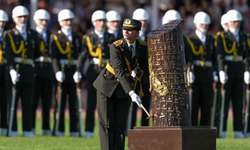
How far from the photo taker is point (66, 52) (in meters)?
16.5

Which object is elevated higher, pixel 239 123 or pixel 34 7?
pixel 34 7

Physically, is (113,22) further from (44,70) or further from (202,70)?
(202,70)

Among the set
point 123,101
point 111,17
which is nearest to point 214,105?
point 111,17

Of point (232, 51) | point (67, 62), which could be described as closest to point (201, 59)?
point (232, 51)

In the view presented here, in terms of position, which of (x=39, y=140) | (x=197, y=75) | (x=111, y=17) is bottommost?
(x=39, y=140)

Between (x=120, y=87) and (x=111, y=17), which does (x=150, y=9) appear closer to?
(x=111, y=17)

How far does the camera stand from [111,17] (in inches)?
656

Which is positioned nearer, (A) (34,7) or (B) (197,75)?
(B) (197,75)

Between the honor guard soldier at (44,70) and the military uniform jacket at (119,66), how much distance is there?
5.90 meters

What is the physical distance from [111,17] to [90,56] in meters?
0.95

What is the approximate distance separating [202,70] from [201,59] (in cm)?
21

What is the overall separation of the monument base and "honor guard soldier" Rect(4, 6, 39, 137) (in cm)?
590

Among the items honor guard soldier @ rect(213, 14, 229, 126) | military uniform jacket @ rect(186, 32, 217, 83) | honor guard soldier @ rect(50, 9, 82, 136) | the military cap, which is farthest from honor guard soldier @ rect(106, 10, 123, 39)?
the military cap

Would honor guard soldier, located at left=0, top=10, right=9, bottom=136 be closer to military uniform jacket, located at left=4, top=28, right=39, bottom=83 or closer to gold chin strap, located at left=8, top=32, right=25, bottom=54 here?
military uniform jacket, located at left=4, top=28, right=39, bottom=83
